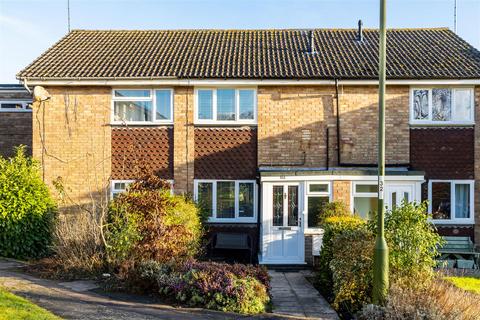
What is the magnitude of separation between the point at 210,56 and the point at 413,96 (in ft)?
24.1

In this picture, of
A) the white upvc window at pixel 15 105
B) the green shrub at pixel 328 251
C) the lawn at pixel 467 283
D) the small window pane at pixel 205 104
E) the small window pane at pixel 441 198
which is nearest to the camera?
the lawn at pixel 467 283

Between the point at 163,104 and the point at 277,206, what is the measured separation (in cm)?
529

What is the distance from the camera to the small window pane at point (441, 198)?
614 inches

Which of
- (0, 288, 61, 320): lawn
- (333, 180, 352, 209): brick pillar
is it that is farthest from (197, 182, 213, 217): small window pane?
(0, 288, 61, 320): lawn

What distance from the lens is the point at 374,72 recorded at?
15992mm

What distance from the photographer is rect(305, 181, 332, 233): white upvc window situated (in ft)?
47.5

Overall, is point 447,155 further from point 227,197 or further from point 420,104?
point 227,197

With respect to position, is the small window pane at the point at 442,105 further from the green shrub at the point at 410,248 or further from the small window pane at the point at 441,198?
the green shrub at the point at 410,248

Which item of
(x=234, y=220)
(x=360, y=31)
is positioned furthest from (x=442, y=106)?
(x=234, y=220)

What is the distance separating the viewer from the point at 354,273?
867 centimetres

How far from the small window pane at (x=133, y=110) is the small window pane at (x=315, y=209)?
6161 mm

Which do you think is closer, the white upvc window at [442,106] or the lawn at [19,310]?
the lawn at [19,310]

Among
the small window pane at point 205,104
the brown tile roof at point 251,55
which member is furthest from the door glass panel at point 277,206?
the brown tile roof at point 251,55

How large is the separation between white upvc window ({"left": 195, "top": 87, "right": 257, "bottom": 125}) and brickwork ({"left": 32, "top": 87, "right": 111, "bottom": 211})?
3.28 metres
